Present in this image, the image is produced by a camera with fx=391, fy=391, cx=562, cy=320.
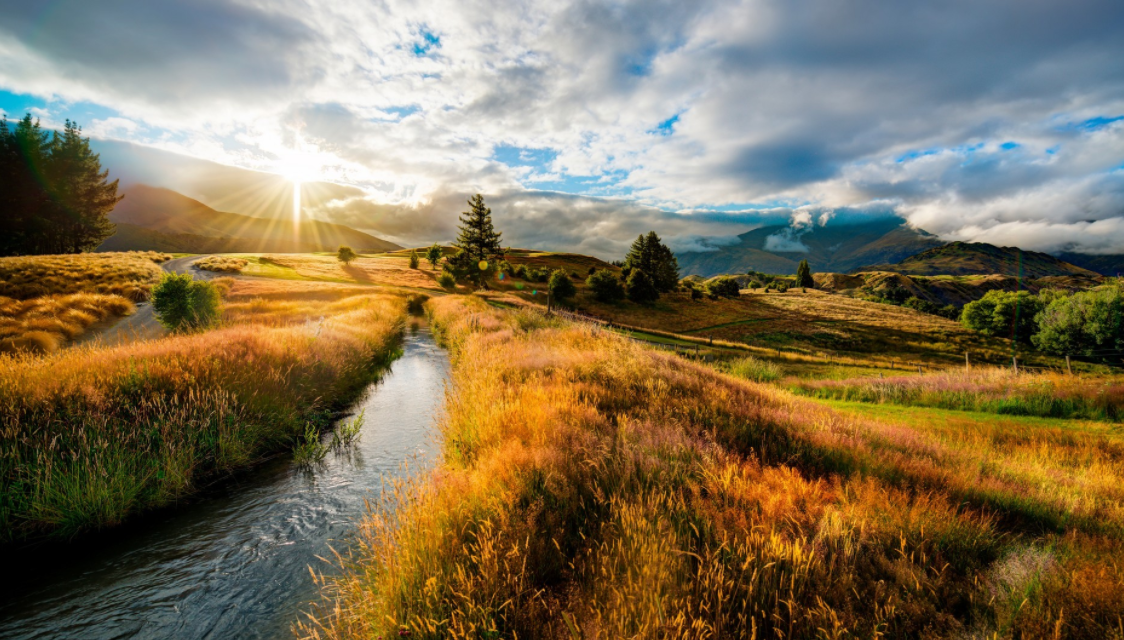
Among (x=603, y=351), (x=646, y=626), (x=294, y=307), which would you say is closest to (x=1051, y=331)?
(x=603, y=351)

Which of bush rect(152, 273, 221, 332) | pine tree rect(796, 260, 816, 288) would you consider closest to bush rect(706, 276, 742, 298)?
pine tree rect(796, 260, 816, 288)

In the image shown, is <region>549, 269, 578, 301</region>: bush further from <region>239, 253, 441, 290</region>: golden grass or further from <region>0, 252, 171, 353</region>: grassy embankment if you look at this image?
<region>0, 252, 171, 353</region>: grassy embankment

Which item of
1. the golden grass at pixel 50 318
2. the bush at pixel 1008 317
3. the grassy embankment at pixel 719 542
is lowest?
the bush at pixel 1008 317

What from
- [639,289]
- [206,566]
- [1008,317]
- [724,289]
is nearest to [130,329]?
[206,566]

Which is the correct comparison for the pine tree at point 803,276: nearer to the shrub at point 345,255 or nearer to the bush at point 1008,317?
the bush at point 1008,317

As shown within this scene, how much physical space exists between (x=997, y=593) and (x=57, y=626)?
877 centimetres

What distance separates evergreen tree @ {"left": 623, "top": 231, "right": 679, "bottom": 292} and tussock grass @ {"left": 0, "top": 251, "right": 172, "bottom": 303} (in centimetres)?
7269

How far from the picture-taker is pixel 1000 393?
1579cm

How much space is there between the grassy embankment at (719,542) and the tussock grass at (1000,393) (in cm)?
1157

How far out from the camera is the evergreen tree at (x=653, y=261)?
85.0 m

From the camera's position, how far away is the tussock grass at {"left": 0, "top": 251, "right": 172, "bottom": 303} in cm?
2591

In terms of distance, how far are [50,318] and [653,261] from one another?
269 ft

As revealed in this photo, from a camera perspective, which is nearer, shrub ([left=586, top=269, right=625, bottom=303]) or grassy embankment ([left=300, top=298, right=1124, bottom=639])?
grassy embankment ([left=300, top=298, right=1124, bottom=639])

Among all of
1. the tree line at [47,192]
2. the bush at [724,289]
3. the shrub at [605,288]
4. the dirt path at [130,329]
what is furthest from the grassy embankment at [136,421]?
the bush at [724,289]
